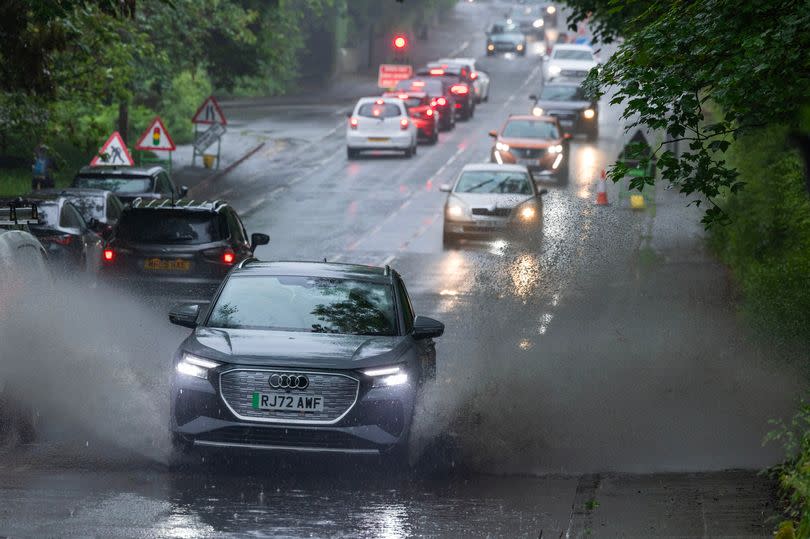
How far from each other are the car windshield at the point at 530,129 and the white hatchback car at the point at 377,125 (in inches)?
199

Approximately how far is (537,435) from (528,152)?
3044 centimetres

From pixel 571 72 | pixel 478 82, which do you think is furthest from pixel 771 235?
pixel 478 82

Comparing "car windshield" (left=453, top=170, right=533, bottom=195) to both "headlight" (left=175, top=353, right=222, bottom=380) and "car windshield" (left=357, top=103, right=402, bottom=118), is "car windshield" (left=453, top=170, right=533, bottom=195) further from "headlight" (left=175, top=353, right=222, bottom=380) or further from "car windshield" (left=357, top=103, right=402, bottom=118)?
"headlight" (left=175, top=353, right=222, bottom=380)

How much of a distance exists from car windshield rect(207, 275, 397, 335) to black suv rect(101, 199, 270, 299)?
644cm

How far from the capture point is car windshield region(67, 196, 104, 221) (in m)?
24.0

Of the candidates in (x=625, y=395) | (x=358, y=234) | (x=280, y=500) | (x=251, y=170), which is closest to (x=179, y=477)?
(x=280, y=500)

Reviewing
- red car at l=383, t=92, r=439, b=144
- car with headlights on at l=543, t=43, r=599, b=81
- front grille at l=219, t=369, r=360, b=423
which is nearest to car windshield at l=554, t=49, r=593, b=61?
car with headlights on at l=543, t=43, r=599, b=81

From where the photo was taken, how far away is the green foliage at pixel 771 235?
13930 mm

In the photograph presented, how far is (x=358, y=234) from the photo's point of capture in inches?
1288

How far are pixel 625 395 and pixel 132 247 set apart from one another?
709 centimetres

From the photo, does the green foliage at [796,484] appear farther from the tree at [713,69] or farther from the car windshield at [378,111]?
the car windshield at [378,111]

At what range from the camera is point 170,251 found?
736 inches

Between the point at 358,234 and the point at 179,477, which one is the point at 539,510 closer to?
the point at 179,477

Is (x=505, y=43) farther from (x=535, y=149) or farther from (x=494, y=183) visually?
(x=494, y=183)
